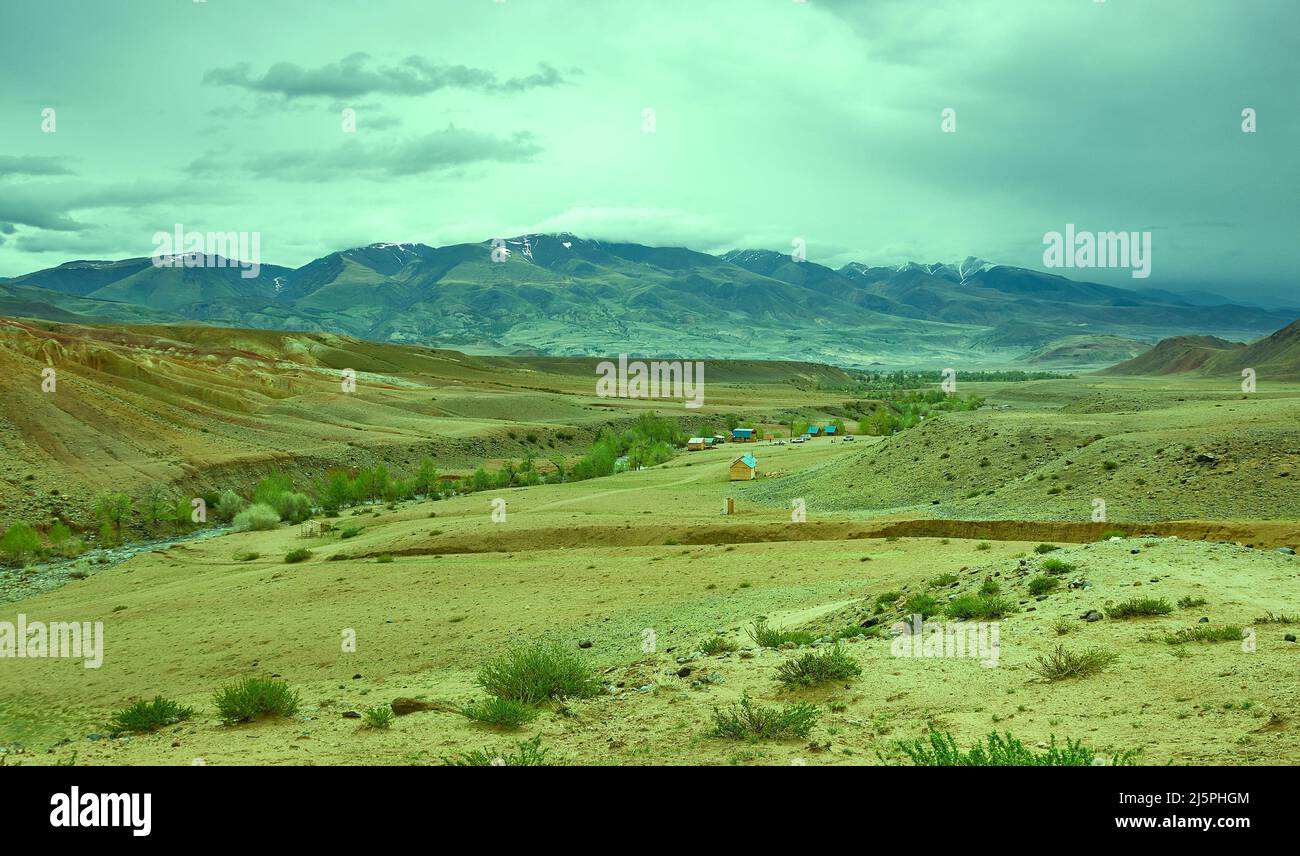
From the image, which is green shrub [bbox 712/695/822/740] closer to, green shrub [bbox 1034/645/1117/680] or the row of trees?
green shrub [bbox 1034/645/1117/680]

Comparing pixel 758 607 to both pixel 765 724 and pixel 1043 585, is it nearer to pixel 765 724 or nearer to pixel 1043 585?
pixel 1043 585

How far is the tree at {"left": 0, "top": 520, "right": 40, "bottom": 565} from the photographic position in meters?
42.4

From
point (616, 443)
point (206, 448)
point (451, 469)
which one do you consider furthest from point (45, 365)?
point (616, 443)

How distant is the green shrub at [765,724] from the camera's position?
34.4 feet

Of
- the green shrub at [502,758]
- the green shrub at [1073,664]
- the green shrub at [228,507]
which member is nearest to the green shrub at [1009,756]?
the green shrub at [1073,664]

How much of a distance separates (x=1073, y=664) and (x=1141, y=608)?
3163mm

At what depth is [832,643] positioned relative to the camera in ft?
52.0

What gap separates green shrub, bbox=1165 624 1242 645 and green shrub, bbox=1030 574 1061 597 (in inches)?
151

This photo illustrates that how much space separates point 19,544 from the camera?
42688 millimetres

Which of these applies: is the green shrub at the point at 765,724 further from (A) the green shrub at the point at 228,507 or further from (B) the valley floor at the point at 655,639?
(A) the green shrub at the point at 228,507
